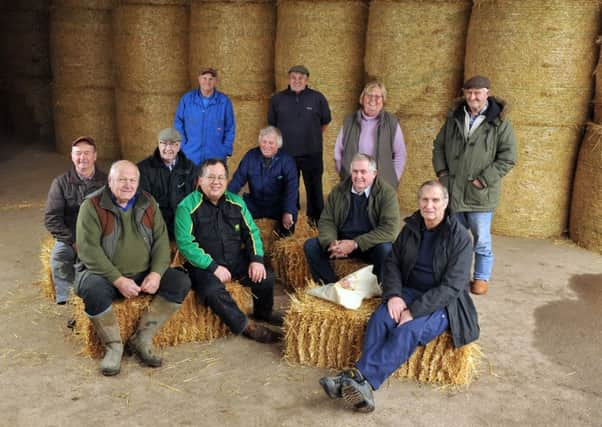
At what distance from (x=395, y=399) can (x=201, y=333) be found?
141 centimetres

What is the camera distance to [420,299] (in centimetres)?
379

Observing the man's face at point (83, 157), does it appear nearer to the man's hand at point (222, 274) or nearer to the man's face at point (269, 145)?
the man's hand at point (222, 274)

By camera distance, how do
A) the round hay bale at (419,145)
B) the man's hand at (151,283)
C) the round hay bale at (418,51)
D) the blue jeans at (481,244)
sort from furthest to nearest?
the round hay bale at (419,145), the round hay bale at (418,51), the blue jeans at (481,244), the man's hand at (151,283)

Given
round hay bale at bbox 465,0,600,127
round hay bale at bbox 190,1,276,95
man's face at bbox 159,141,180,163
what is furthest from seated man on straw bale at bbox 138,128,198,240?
round hay bale at bbox 465,0,600,127

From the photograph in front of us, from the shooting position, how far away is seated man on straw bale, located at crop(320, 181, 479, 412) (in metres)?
3.69

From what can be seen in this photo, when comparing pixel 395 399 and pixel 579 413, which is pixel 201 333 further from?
pixel 579 413

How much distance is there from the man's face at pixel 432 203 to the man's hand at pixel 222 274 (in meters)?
1.39

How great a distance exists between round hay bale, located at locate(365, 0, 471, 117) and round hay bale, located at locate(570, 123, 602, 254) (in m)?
1.40

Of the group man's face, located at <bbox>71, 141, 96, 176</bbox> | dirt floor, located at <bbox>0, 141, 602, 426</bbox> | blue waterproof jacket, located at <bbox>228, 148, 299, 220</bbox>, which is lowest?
dirt floor, located at <bbox>0, 141, 602, 426</bbox>

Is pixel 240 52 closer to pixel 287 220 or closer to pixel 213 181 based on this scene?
pixel 287 220

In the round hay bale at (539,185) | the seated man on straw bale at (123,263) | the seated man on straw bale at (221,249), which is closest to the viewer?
the seated man on straw bale at (123,263)

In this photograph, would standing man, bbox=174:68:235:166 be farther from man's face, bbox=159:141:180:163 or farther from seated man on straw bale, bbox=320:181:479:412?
seated man on straw bale, bbox=320:181:479:412

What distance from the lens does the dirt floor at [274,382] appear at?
356cm

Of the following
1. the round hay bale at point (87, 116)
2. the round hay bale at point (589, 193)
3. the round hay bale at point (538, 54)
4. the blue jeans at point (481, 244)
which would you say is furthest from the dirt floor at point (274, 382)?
the round hay bale at point (87, 116)
